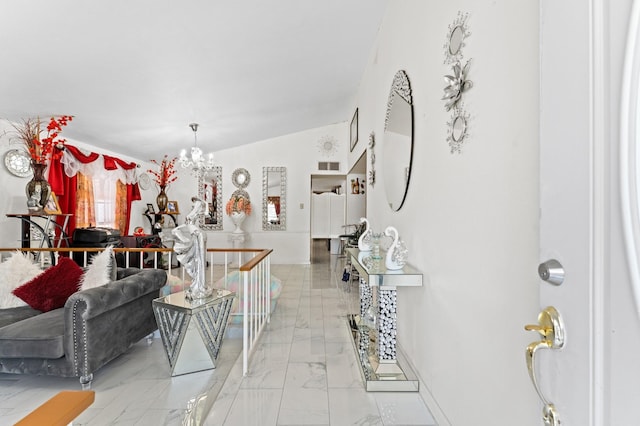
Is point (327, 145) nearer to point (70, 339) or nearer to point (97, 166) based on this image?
point (97, 166)

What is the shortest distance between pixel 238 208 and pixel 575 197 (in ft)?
22.5

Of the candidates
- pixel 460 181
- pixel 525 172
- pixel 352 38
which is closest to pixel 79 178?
pixel 352 38

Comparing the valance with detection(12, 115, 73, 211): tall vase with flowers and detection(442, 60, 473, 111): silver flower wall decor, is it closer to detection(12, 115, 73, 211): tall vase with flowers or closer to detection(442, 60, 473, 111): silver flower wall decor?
detection(12, 115, 73, 211): tall vase with flowers

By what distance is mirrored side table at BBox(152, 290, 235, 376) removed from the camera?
93.4 inches

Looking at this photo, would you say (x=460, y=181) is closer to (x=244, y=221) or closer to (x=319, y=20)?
(x=319, y=20)

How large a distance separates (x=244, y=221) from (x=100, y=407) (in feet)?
17.3

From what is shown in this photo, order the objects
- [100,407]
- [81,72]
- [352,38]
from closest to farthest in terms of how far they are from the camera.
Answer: [100,407], [81,72], [352,38]

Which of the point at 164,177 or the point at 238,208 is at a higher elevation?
the point at 164,177

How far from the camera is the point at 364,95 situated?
15.7 feet

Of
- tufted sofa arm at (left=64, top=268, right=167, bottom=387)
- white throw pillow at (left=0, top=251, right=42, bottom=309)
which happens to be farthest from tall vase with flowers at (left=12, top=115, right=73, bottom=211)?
tufted sofa arm at (left=64, top=268, right=167, bottom=387)

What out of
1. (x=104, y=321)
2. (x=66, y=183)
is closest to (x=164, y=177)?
(x=66, y=183)

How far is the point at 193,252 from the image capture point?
2.55 m

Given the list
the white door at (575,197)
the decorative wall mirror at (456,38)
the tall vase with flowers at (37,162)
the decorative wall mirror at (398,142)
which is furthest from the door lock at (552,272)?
the tall vase with flowers at (37,162)

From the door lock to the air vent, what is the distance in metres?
6.73
